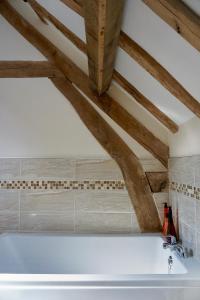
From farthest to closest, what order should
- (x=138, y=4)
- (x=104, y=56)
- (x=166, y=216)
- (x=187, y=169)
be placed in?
(x=166, y=216)
(x=187, y=169)
(x=104, y=56)
(x=138, y=4)

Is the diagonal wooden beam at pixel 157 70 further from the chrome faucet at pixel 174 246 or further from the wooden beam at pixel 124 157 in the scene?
the wooden beam at pixel 124 157

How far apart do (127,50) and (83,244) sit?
182 centimetres

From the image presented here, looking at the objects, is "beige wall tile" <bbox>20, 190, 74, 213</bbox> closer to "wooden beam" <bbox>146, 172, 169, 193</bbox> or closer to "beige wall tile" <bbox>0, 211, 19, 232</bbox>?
"beige wall tile" <bbox>0, 211, 19, 232</bbox>

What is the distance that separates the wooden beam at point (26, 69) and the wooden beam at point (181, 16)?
6.25 ft

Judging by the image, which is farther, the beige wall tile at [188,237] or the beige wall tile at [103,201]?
the beige wall tile at [103,201]

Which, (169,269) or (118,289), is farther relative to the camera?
(169,269)

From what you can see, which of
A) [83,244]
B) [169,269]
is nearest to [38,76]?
[83,244]

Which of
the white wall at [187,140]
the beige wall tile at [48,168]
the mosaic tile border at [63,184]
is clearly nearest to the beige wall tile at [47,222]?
the mosaic tile border at [63,184]

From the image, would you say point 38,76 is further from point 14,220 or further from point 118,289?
point 118,289

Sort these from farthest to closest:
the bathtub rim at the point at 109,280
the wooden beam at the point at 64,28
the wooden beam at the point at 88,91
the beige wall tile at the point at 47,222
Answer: the beige wall tile at the point at 47,222, the wooden beam at the point at 88,91, the wooden beam at the point at 64,28, the bathtub rim at the point at 109,280

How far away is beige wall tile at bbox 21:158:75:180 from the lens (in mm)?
3027

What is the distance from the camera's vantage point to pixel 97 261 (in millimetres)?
2848

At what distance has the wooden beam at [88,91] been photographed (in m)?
2.92

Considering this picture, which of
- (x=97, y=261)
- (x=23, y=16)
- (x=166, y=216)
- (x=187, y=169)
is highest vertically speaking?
(x=23, y=16)
